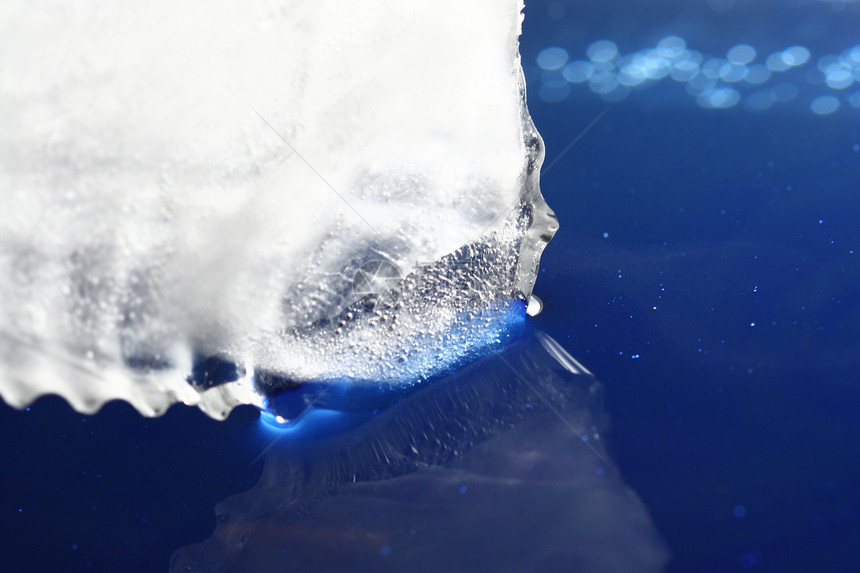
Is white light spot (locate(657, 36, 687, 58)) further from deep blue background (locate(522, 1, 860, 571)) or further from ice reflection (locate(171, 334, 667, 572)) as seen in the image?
ice reflection (locate(171, 334, 667, 572))

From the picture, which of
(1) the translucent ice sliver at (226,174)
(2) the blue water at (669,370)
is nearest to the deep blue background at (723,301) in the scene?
(2) the blue water at (669,370)

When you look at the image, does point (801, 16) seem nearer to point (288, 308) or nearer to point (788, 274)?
point (788, 274)

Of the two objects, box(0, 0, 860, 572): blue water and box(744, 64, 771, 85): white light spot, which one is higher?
box(744, 64, 771, 85): white light spot

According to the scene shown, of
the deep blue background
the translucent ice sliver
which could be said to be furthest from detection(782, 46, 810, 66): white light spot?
the translucent ice sliver

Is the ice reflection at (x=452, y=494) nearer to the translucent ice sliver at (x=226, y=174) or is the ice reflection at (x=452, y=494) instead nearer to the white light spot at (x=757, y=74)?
the translucent ice sliver at (x=226, y=174)

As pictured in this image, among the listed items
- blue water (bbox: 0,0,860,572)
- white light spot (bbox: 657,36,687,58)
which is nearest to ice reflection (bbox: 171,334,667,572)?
blue water (bbox: 0,0,860,572)

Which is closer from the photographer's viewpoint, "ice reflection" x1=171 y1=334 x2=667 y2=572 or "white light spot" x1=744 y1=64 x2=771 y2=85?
"ice reflection" x1=171 y1=334 x2=667 y2=572

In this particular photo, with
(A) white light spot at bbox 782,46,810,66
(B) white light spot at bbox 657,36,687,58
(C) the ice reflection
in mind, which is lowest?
(C) the ice reflection

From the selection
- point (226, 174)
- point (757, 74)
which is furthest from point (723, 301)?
point (226, 174)
